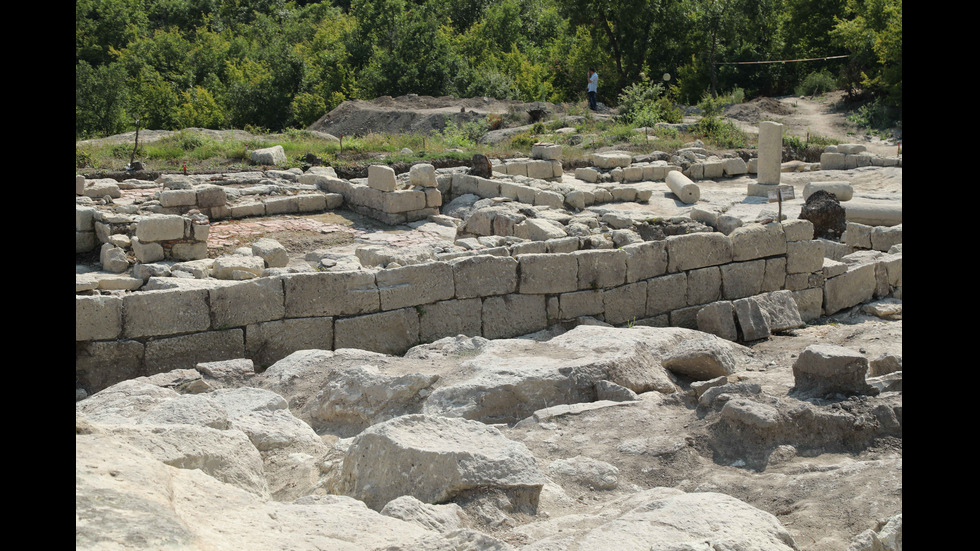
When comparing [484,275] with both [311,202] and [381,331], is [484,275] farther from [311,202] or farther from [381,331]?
[311,202]

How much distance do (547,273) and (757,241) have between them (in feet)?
9.81

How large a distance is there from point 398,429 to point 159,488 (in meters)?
1.72

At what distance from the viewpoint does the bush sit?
34.4m

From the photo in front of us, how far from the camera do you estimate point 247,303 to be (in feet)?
28.0

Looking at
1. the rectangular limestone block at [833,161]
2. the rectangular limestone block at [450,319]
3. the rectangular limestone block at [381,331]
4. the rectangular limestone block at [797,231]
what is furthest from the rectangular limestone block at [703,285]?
the rectangular limestone block at [833,161]

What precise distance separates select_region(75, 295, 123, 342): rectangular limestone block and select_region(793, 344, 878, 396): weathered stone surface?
6.06 meters

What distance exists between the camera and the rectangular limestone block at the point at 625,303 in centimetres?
1020

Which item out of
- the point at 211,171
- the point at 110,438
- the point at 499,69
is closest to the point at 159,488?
the point at 110,438

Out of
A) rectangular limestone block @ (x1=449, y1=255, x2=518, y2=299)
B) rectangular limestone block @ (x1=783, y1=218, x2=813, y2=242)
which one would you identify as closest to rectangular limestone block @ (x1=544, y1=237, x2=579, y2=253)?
rectangular limestone block @ (x1=449, y1=255, x2=518, y2=299)

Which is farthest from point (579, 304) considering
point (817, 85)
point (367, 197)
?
point (817, 85)

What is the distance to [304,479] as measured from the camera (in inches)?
212

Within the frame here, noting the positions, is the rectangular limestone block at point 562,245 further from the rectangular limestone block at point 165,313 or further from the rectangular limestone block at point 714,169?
the rectangular limestone block at point 714,169

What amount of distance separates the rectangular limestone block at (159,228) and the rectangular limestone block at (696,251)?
7.21 meters

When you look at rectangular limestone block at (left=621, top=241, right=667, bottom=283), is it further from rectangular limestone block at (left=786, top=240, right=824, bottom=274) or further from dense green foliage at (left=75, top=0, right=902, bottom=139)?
dense green foliage at (left=75, top=0, right=902, bottom=139)
